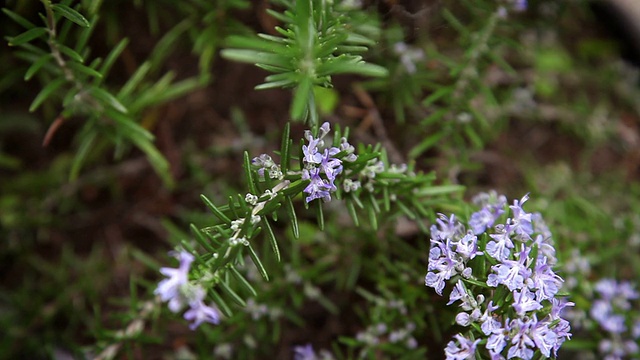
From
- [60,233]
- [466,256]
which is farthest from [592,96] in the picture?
[60,233]

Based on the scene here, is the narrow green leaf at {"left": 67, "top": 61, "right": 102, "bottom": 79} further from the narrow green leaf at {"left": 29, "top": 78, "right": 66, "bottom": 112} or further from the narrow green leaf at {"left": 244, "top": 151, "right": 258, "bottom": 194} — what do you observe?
the narrow green leaf at {"left": 244, "top": 151, "right": 258, "bottom": 194}

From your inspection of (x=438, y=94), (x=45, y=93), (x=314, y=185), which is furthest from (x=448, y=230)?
(x=45, y=93)

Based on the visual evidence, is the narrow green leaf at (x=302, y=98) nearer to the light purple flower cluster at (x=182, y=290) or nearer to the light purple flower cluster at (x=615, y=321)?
the light purple flower cluster at (x=182, y=290)

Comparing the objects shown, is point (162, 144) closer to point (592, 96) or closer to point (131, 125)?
point (131, 125)

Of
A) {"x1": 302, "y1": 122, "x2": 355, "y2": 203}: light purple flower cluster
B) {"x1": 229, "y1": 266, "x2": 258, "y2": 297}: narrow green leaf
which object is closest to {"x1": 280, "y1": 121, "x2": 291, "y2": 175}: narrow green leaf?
{"x1": 302, "y1": 122, "x2": 355, "y2": 203}: light purple flower cluster

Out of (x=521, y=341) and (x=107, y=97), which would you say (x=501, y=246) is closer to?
(x=521, y=341)

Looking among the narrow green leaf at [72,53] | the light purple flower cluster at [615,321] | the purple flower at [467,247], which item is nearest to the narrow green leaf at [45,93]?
the narrow green leaf at [72,53]
